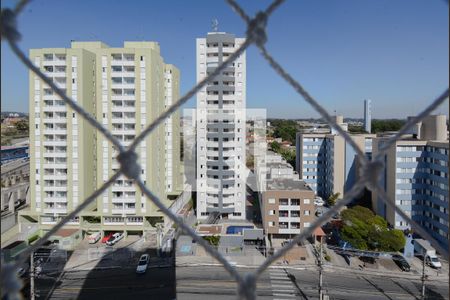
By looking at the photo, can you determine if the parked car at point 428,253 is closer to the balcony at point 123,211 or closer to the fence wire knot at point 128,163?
the balcony at point 123,211

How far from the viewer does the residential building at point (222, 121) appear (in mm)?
7535

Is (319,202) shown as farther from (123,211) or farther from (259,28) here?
(259,28)

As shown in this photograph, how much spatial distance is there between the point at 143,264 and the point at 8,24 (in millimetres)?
5358

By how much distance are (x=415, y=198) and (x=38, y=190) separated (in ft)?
22.8

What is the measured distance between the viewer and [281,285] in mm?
4781

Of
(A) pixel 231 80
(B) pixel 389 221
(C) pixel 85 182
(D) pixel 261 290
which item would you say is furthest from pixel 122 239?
(B) pixel 389 221

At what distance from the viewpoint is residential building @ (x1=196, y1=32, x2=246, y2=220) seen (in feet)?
24.7

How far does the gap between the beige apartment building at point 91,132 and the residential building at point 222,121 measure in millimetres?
1012

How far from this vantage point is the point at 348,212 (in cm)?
666

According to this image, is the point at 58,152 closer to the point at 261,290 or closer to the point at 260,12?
the point at 261,290

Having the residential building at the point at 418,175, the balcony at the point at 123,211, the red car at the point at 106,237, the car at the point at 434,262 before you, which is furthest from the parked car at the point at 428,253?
the red car at the point at 106,237

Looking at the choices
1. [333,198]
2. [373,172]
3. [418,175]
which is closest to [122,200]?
[333,198]

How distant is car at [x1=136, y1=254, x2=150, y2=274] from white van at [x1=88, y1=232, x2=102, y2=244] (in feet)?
4.48

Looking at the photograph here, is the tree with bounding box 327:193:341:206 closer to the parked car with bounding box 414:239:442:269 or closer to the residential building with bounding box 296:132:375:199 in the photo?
the residential building with bounding box 296:132:375:199
